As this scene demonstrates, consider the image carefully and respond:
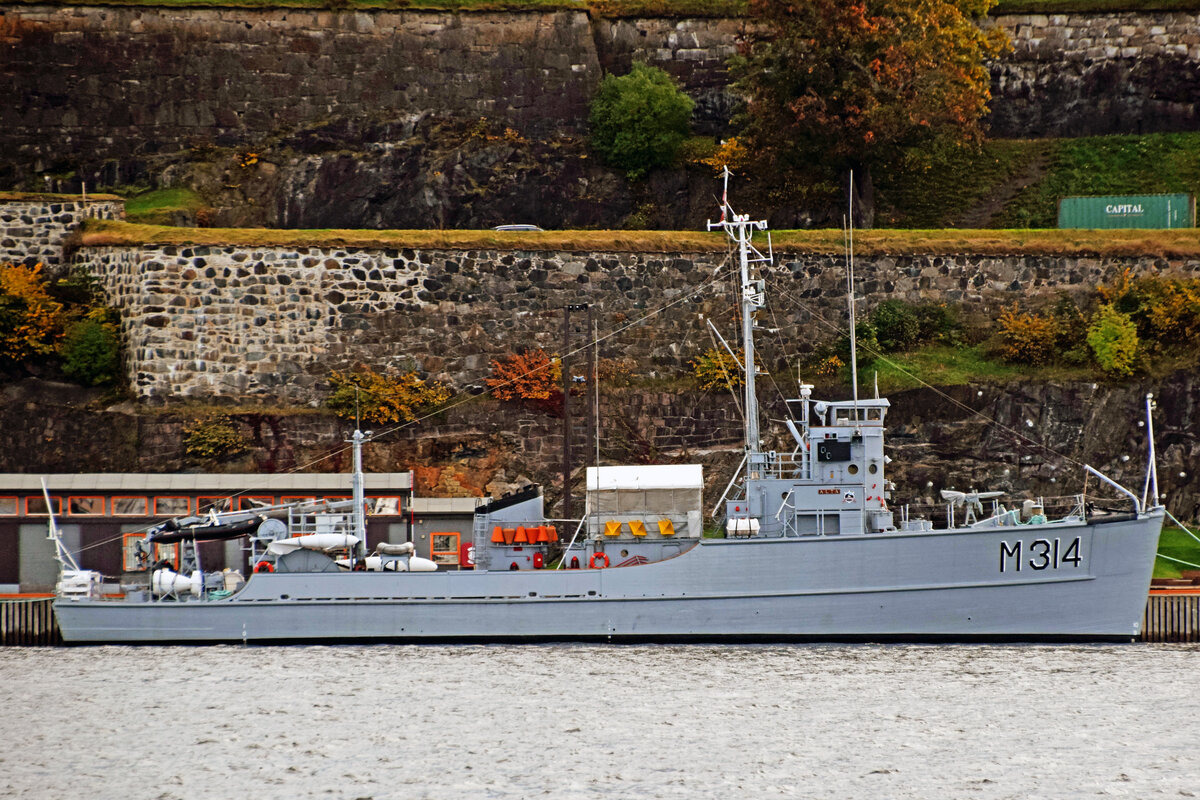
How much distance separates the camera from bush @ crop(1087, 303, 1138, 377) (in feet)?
109

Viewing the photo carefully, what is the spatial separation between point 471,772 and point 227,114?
28.0m

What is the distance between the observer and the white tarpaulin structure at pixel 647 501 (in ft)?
89.7

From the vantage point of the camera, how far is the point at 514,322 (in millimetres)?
35469

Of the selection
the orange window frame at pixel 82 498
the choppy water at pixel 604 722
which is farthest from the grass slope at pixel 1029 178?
the orange window frame at pixel 82 498

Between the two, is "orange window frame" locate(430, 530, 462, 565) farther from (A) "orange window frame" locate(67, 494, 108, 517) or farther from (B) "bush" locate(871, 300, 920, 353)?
(B) "bush" locate(871, 300, 920, 353)

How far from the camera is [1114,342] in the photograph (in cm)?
3356

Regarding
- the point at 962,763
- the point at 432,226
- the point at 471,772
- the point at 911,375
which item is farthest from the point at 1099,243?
the point at 471,772

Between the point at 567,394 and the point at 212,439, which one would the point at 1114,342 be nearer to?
the point at 567,394

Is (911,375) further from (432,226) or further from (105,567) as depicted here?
(105,567)

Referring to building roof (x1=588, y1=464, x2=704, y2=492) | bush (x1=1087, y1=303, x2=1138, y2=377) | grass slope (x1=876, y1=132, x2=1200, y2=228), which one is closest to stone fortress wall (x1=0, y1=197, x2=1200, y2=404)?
bush (x1=1087, y1=303, x2=1138, y2=377)

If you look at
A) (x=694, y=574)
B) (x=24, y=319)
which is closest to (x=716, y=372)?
(x=694, y=574)

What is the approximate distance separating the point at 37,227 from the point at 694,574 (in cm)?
2025

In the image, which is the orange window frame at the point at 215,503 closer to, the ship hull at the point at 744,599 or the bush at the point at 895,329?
the ship hull at the point at 744,599

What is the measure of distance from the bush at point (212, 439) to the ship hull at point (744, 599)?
244 inches
